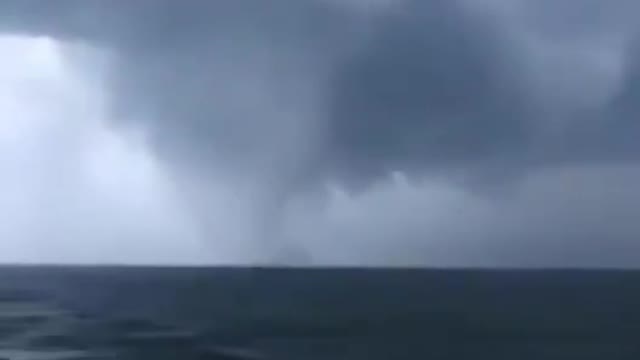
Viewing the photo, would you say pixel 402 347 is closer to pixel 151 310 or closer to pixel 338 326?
pixel 338 326

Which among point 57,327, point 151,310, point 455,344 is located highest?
point 151,310

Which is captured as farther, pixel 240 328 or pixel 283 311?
pixel 283 311

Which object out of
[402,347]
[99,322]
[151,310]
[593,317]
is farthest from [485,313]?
[99,322]

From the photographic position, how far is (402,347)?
122 metres

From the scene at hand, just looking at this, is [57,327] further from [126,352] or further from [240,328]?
[240,328]

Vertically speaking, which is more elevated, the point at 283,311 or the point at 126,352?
the point at 283,311

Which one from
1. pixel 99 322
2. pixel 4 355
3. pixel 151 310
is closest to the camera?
pixel 4 355

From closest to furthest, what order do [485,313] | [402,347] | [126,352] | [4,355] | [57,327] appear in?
[4,355]
[126,352]
[57,327]
[402,347]
[485,313]

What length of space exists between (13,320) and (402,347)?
38560 mm

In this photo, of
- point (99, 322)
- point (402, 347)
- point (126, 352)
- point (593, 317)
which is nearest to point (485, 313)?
point (593, 317)

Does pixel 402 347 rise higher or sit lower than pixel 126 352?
higher

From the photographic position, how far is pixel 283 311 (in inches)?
7367

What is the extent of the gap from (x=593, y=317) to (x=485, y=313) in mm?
14938

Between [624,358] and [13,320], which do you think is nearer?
[13,320]
